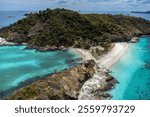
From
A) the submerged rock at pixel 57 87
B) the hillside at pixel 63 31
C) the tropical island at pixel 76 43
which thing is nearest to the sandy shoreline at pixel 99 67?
the tropical island at pixel 76 43

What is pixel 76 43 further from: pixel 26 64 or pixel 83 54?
pixel 26 64

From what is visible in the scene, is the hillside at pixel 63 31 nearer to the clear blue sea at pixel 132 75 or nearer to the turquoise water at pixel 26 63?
the turquoise water at pixel 26 63

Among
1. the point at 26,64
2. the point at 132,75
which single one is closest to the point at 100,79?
the point at 132,75

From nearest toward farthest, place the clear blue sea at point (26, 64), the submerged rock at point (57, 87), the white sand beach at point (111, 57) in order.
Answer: the submerged rock at point (57, 87) → the clear blue sea at point (26, 64) → the white sand beach at point (111, 57)

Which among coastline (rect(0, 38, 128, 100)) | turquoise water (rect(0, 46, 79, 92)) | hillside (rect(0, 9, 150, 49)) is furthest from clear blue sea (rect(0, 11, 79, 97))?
hillside (rect(0, 9, 150, 49))

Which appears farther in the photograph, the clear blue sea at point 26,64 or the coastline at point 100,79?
the clear blue sea at point 26,64
